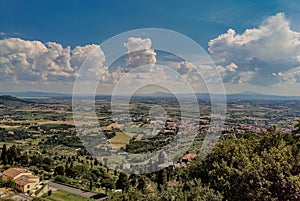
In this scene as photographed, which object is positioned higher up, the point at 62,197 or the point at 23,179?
the point at 23,179

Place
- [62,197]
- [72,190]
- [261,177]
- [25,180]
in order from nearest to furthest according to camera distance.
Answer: [261,177], [62,197], [25,180], [72,190]

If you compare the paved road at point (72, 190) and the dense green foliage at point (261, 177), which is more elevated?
the dense green foliage at point (261, 177)

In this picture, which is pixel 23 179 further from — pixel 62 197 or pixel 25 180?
pixel 62 197

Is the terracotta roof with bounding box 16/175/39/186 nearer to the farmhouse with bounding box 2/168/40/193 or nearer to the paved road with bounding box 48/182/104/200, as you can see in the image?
the farmhouse with bounding box 2/168/40/193

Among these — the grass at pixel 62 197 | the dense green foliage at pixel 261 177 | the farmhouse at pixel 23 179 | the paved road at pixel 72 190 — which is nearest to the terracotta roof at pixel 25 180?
the farmhouse at pixel 23 179

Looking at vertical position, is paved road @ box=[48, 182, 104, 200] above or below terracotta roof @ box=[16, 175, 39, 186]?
below

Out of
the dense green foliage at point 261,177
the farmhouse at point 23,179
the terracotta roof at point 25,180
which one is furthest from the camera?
the terracotta roof at point 25,180

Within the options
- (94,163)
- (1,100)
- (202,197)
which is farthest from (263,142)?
(1,100)

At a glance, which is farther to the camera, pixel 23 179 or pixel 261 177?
pixel 23 179

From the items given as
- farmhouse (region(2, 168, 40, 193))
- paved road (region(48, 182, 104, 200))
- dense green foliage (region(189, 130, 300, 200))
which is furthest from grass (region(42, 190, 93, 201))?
dense green foliage (region(189, 130, 300, 200))

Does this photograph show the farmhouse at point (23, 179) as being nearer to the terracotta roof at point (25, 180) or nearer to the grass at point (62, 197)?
the terracotta roof at point (25, 180)

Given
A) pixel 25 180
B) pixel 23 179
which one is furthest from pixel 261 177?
pixel 23 179

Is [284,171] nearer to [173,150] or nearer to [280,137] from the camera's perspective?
[280,137]
